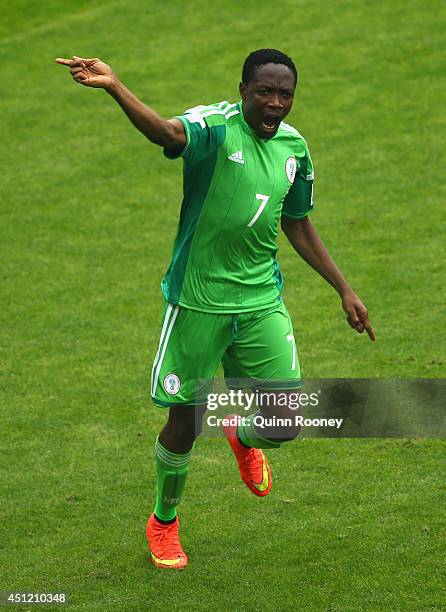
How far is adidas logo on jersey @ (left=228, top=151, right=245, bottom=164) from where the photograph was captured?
6293 millimetres

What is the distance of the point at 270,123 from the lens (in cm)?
626

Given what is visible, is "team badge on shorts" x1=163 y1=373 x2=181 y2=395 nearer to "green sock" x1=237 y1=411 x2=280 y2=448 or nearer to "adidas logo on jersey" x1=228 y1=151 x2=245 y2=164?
"green sock" x1=237 y1=411 x2=280 y2=448

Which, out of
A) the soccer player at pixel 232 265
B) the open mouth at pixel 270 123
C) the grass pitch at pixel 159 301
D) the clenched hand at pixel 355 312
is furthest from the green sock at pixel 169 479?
the open mouth at pixel 270 123

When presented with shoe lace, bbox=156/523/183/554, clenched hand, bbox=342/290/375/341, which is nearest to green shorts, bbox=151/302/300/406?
clenched hand, bbox=342/290/375/341

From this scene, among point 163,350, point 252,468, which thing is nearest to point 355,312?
point 163,350

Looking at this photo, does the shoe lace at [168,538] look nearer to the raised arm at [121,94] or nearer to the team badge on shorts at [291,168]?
the team badge on shorts at [291,168]

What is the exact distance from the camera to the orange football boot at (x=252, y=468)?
724cm

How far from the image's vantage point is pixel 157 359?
6684mm

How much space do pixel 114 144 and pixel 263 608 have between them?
25.7 feet

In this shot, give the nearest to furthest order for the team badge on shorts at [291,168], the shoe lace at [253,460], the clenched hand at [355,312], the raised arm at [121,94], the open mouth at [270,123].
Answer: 1. the raised arm at [121,94]
2. the open mouth at [270,123]
3. the team badge on shorts at [291,168]
4. the clenched hand at [355,312]
5. the shoe lace at [253,460]

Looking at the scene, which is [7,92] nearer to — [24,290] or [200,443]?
[24,290]

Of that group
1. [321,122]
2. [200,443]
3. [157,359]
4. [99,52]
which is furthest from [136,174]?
[157,359]

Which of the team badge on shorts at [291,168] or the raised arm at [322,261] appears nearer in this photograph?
the team badge on shorts at [291,168]

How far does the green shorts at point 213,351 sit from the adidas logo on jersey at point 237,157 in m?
0.80
